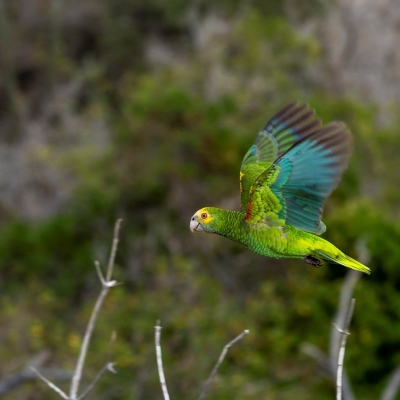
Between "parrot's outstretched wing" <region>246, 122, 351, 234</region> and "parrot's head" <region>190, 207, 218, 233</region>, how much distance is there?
0.62 feet

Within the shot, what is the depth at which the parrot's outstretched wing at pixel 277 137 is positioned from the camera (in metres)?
2.62

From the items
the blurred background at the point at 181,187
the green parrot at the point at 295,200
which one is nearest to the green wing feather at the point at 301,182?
the green parrot at the point at 295,200

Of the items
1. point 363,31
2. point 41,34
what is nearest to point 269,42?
point 363,31

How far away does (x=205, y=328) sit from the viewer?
22.0ft

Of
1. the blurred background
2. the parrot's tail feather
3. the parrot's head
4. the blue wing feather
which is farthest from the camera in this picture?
the blurred background

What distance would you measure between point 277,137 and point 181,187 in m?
5.57

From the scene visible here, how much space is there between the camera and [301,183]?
8.30ft

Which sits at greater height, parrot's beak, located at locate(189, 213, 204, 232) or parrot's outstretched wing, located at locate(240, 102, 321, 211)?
parrot's outstretched wing, located at locate(240, 102, 321, 211)

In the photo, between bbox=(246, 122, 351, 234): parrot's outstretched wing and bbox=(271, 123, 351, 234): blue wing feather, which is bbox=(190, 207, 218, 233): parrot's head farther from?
bbox=(271, 123, 351, 234): blue wing feather

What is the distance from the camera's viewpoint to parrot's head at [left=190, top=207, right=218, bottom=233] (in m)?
2.74

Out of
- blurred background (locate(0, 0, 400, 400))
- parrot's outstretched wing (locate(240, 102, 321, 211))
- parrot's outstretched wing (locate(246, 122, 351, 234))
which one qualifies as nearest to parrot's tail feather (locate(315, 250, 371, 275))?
→ parrot's outstretched wing (locate(246, 122, 351, 234))

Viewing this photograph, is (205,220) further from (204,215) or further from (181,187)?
(181,187)

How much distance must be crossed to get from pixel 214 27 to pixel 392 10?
379 centimetres

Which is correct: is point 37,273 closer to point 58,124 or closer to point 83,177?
point 83,177
